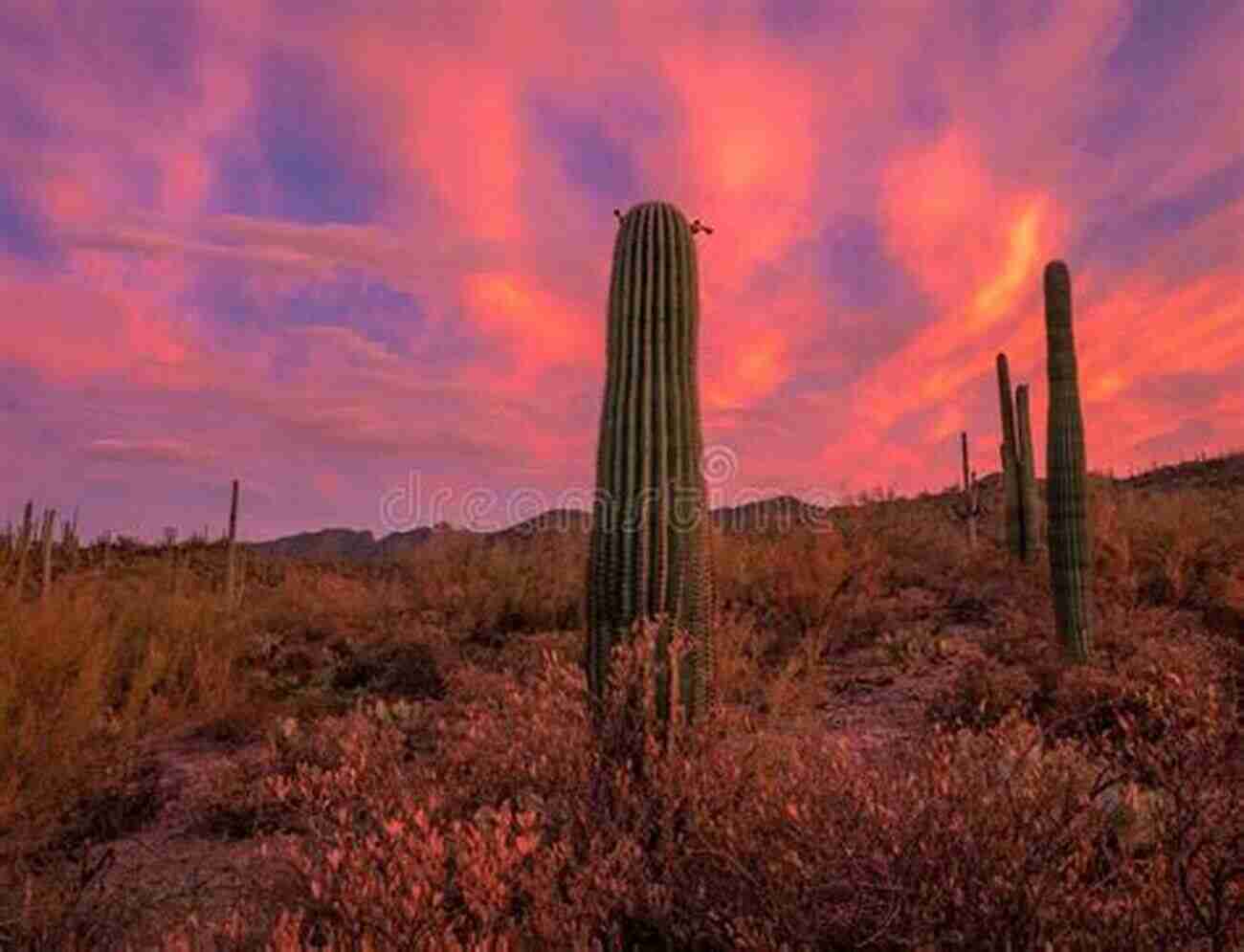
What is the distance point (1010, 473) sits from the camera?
14.8 meters

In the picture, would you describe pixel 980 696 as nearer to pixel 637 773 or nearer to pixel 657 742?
pixel 637 773

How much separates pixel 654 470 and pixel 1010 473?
10.9 metres

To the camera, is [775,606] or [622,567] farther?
[775,606]

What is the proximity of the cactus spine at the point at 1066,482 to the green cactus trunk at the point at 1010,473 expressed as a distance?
161 inches

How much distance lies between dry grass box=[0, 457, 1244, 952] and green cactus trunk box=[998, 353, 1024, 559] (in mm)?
1213

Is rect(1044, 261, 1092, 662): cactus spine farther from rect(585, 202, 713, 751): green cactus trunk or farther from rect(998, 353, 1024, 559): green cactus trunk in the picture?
rect(585, 202, 713, 751): green cactus trunk

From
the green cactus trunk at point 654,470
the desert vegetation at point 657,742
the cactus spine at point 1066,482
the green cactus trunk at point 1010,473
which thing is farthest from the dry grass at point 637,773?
the green cactus trunk at point 1010,473

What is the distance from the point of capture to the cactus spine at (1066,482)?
8.48 meters

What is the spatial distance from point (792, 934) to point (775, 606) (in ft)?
27.5

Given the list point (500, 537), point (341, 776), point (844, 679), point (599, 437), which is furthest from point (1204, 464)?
point (341, 776)

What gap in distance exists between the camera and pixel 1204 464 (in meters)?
33.6

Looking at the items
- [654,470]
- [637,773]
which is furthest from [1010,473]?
[637,773]

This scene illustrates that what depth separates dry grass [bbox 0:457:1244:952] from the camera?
9.35 ft

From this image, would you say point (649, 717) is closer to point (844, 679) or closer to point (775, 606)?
point (844, 679)
